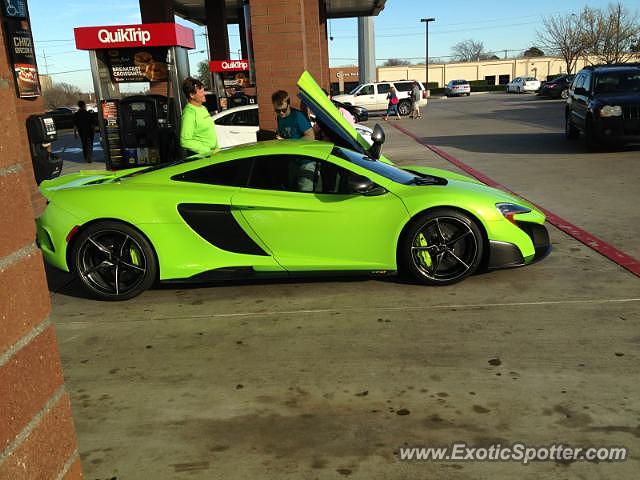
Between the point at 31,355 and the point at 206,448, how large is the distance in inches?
62.0

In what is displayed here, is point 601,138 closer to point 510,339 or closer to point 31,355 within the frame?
point 510,339

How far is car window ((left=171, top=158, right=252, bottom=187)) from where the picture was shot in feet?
16.1

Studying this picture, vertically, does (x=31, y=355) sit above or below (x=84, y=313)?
above

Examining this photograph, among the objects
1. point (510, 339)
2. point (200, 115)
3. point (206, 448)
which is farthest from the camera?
point (200, 115)

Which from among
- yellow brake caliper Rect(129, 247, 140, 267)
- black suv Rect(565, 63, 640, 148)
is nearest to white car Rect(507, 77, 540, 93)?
black suv Rect(565, 63, 640, 148)

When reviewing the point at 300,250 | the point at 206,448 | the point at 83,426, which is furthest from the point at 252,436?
the point at 300,250

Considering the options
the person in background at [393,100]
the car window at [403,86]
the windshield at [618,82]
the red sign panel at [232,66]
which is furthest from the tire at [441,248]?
the car window at [403,86]

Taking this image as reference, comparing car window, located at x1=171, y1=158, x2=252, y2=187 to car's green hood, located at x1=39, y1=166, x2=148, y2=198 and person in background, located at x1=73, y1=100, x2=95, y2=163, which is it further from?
person in background, located at x1=73, y1=100, x2=95, y2=163

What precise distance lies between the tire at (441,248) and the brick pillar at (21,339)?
3.59 meters

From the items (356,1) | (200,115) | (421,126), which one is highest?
(356,1)

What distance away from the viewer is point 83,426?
3035mm

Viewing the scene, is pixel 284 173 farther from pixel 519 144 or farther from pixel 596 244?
pixel 519 144

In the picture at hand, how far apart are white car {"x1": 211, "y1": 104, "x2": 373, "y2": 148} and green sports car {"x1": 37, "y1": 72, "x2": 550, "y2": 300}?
316 inches

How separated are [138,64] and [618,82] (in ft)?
34.0
